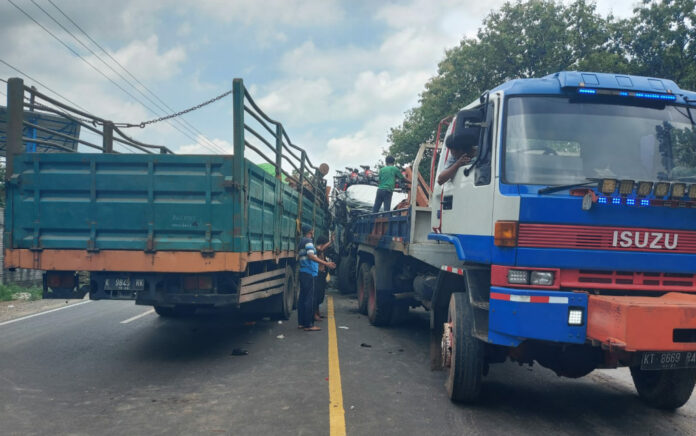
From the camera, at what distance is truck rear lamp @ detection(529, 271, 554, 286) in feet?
13.5

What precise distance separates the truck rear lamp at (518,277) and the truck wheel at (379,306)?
5013 mm

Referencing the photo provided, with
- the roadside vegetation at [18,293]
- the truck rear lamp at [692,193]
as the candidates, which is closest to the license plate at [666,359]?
the truck rear lamp at [692,193]

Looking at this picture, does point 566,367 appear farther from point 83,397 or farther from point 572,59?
point 572,59

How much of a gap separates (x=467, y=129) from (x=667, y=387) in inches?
118

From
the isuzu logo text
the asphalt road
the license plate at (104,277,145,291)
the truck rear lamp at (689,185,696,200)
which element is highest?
the truck rear lamp at (689,185,696,200)

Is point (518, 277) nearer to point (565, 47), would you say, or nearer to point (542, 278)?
point (542, 278)

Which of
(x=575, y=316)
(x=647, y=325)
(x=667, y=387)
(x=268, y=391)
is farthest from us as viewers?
(x=268, y=391)

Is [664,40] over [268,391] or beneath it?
over

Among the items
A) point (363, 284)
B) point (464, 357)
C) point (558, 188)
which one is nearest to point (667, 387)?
point (464, 357)

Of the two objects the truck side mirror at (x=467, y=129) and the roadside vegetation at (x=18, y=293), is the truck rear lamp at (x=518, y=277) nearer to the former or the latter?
the truck side mirror at (x=467, y=129)

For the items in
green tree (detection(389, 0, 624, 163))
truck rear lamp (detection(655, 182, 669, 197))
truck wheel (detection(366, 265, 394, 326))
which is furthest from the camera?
green tree (detection(389, 0, 624, 163))

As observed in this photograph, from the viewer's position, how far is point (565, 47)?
799 inches

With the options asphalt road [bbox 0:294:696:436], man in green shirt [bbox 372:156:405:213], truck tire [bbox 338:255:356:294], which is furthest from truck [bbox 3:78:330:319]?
truck tire [bbox 338:255:356:294]

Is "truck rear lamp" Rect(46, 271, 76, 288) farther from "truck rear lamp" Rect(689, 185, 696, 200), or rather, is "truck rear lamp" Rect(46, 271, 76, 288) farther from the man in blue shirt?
"truck rear lamp" Rect(689, 185, 696, 200)
